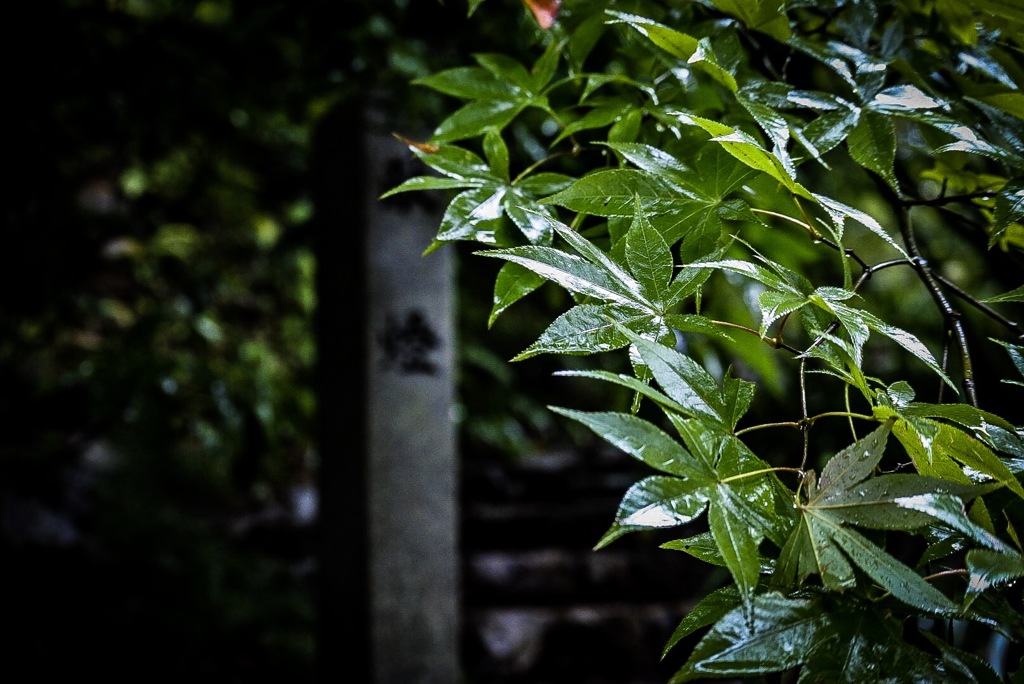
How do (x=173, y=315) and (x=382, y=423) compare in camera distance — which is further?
(x=382, y=423)

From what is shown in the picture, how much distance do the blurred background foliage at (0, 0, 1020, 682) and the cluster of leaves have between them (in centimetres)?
22

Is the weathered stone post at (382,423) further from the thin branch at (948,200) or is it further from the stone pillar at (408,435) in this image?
the thin branch at (948,200)

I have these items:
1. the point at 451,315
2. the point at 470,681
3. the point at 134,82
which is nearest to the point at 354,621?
the point at 470,681

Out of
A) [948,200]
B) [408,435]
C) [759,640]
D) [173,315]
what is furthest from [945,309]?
[408,435]

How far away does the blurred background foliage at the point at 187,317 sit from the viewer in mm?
1801

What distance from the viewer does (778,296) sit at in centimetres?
45

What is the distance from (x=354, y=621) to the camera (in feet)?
7.88

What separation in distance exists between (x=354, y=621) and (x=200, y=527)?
221cm

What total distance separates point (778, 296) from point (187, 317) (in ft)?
6.60

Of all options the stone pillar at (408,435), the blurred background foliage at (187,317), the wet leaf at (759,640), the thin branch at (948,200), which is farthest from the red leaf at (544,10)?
the stone pillar at (408,435)

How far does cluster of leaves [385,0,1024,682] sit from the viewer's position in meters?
0.40

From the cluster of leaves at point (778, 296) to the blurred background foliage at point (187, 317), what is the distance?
22 cm

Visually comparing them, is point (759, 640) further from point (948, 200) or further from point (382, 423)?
point (382, 423)

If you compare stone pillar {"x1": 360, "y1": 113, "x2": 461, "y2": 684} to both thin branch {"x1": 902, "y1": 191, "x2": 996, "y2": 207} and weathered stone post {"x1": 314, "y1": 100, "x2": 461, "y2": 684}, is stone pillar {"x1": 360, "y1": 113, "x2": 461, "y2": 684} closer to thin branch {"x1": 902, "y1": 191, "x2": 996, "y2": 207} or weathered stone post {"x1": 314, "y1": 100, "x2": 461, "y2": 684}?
weathered stone post {"x1": 314, "y1": 100, "x2": 461, "y2": 684}
